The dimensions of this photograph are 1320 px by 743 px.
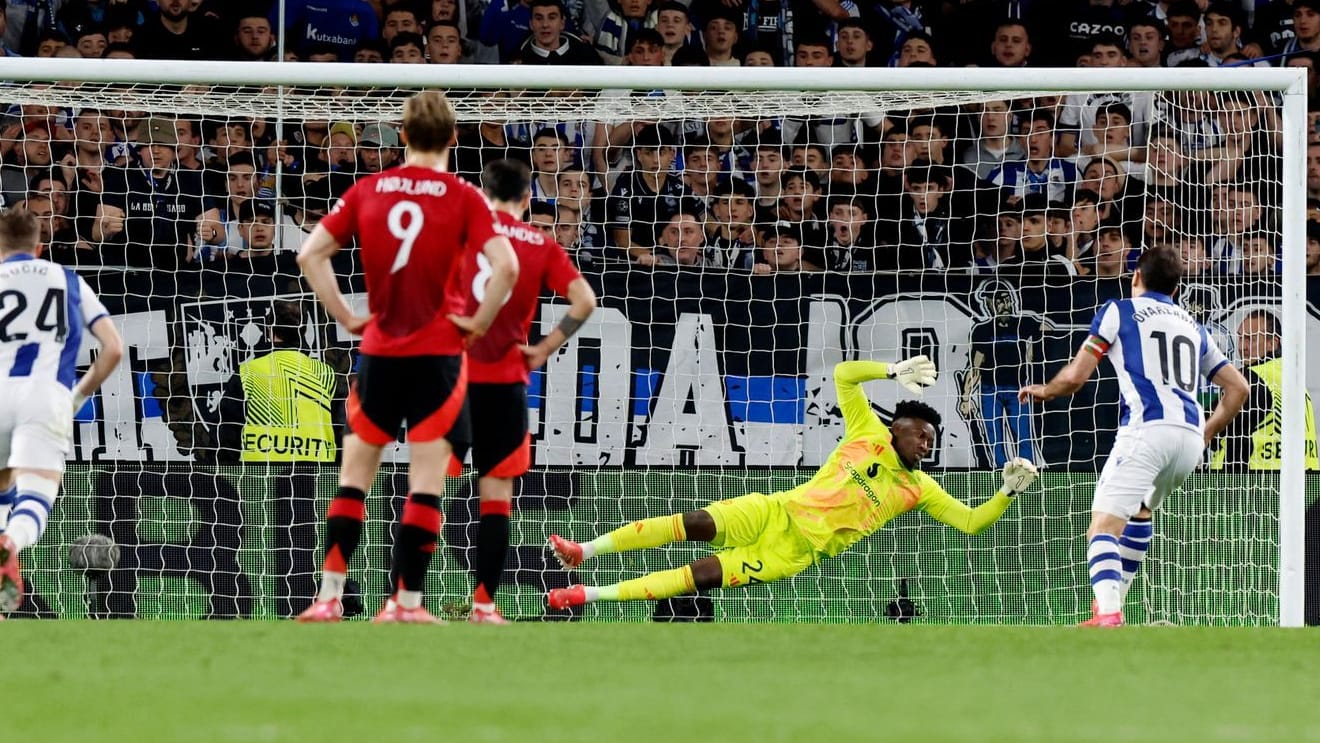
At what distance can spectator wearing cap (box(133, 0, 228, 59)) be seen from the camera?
525 inches

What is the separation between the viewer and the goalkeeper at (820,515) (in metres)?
Result: 10.2

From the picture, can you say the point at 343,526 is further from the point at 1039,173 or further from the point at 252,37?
the point at 252,37

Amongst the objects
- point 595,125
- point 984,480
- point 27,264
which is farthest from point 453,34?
point 27,264

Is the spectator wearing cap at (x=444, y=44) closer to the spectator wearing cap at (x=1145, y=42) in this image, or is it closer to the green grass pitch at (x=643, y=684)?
the spectator wearing cap at (x=1145, y=42)

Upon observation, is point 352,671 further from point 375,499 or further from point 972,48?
point 972,48

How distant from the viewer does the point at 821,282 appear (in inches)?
436

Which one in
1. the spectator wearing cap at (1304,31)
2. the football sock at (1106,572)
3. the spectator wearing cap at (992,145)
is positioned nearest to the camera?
the football sock at (1106,572)

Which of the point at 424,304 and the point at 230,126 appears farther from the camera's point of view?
the point at 230,126

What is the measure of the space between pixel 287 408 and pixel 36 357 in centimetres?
329

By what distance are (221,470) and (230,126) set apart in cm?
226

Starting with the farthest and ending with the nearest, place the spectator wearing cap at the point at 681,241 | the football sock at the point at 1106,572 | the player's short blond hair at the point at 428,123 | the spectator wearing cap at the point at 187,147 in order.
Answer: the spectator wearing cap at the point at 187,147
the spectator wearing cap at the point at 681,241
the football sock at the point at 1106,572
the player's short blond hair at the point at 428,123

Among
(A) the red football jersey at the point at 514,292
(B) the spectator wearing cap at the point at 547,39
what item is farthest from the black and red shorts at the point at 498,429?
(B) the spectator wearing cap at the point at 547,39

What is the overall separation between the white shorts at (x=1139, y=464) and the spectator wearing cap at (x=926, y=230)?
10.2ft

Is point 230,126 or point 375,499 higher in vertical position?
point 230,126
